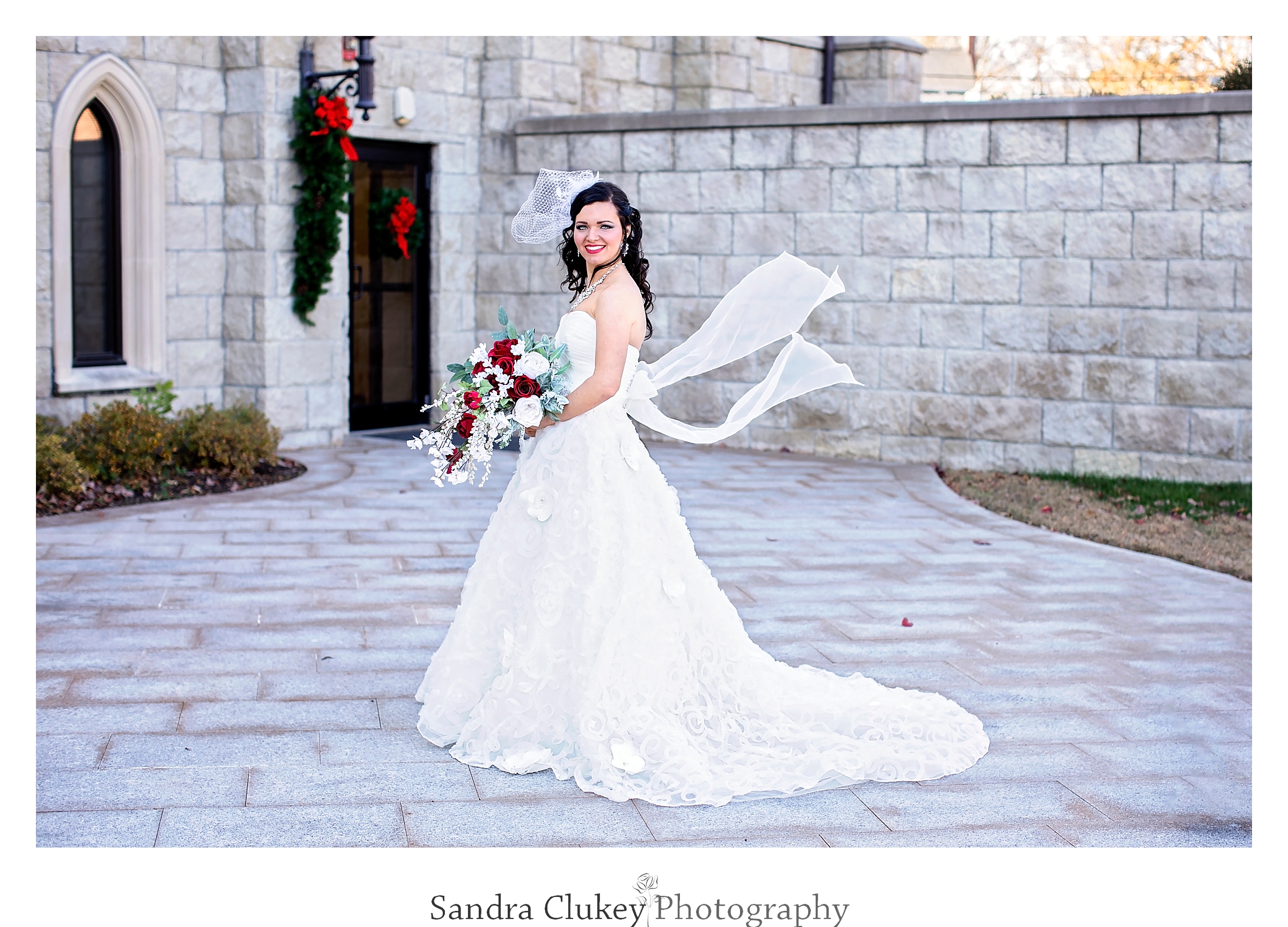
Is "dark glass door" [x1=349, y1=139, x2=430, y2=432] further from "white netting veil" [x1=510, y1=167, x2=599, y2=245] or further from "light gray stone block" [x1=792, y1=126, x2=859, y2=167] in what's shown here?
"white netting veil" [x1=510, y1=167, x2=599, y2=245]

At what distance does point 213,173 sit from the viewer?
10172mm

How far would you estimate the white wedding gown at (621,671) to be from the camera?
4.15 meters

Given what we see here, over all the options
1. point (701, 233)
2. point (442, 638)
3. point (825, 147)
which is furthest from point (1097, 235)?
point (442, 638)

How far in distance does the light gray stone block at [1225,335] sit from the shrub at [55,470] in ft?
25.3

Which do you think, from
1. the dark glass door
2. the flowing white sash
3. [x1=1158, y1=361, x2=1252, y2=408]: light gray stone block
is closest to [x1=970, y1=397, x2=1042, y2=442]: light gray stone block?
[x1=1158, y1=361, x2=1252, y2=408]: light gray stone block

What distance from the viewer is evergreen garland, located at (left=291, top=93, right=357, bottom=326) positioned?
10.1m

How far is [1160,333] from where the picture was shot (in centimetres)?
980

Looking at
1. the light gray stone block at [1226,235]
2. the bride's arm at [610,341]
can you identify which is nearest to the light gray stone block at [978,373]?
the light gray stone block at [1226,235]

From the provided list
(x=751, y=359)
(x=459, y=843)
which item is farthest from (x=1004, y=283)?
(x=459, y=843)

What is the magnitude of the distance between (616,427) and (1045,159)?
263 inches

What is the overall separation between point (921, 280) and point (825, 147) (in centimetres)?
132

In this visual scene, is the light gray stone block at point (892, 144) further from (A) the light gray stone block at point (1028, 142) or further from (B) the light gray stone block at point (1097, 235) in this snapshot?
(B) the light gray stone block at point (1097, 235)

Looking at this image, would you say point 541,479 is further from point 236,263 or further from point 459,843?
point 236,263

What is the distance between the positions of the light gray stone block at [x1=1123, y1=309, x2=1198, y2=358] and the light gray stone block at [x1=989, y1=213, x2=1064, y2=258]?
76cm
